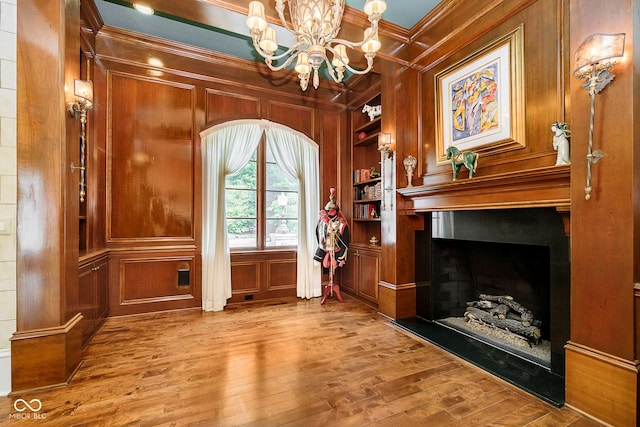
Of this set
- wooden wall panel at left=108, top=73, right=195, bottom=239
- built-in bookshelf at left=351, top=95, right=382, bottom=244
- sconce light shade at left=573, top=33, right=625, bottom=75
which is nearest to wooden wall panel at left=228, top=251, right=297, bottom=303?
wooden wall panel at left=108, top=73, right=195, bottom=239

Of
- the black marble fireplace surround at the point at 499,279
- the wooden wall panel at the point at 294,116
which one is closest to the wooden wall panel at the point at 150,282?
the wooden wall panel at the point at 294,116

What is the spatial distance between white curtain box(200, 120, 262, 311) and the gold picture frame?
283 centimetres

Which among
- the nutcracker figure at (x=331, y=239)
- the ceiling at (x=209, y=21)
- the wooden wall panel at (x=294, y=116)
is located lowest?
the nutcracker figure at (x=331, y=239)

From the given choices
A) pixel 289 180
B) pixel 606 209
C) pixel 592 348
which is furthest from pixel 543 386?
pixel 289 180

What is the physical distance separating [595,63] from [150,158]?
449cm

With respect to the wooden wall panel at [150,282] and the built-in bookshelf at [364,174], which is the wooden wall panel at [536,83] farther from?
the wooden wall panel at [150,282]

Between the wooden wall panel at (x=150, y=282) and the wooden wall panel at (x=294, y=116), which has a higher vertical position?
the wooden wall panel at (x=294, y=116)

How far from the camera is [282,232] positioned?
4.65 m

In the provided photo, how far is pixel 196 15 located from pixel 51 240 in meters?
2.37

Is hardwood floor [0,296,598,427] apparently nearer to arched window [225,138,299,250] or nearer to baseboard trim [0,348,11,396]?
baseboard trim [0,348,11,396]

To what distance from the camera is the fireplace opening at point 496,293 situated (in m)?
2.79

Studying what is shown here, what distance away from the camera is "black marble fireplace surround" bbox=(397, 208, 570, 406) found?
88.0 inches

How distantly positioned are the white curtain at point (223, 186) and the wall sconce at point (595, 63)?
3.37 metres

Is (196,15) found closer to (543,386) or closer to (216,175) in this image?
(216,175)
